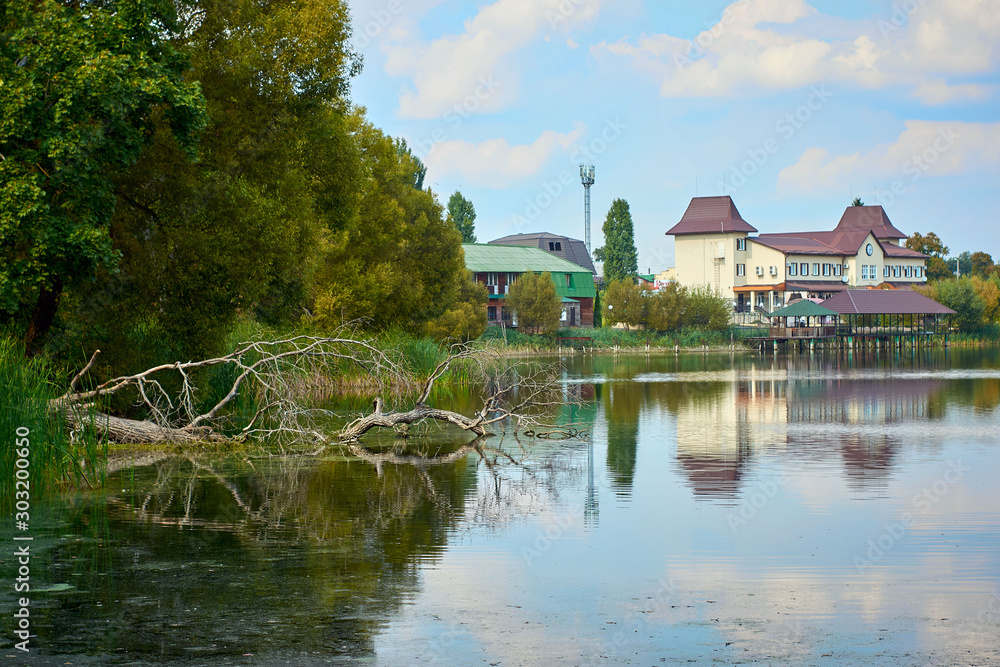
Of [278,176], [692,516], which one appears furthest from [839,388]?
[692,516]

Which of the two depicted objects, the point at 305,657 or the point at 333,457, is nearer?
the point at 305,657

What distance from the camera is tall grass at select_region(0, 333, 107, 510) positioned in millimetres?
14031

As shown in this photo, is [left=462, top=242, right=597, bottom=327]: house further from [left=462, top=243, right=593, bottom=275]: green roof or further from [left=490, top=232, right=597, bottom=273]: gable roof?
[left=490, top=232, right=597, bottom=273]: gable roof

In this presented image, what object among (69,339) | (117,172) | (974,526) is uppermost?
(117,172)

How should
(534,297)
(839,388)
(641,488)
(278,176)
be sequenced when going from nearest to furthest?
1. (641,488)
2. (278,176)
3. (839,388)
4. (534,297)

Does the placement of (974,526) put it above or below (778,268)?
below

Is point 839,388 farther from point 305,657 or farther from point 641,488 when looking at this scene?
point 305,657

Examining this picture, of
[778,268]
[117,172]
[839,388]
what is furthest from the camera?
[778,268]

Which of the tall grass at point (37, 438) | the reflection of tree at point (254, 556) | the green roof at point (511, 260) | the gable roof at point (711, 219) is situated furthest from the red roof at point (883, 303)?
the tall grass at point (37, 438)

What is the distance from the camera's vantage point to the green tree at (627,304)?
84188mm

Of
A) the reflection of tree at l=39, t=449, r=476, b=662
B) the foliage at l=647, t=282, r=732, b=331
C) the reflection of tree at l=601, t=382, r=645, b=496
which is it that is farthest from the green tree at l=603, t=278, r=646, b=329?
the reflection of tree at l=39, t=449, r=476, b=662

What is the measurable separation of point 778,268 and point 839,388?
2584 inches

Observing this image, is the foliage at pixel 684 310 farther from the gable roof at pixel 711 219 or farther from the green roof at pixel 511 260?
the gable roof at pixel 711 219

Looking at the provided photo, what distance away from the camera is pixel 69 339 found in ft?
66.7
